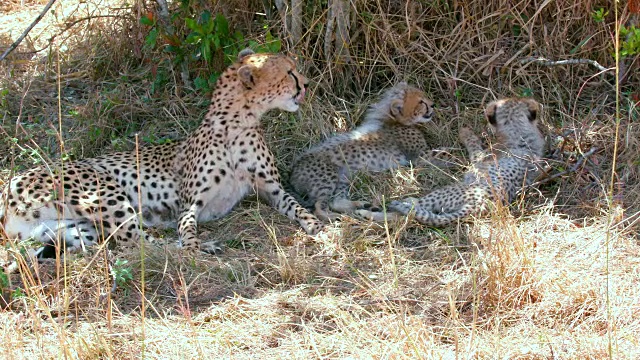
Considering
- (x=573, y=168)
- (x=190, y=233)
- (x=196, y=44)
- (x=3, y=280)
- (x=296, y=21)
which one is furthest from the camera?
(x=196, y=44)

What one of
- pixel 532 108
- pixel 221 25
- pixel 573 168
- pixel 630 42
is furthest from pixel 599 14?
pixel 221 25

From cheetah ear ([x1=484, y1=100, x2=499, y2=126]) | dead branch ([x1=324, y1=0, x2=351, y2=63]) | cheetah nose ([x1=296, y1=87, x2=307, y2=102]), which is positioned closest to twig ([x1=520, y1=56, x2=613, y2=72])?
cheetah ear ([x1=484, y1=100, x2=499, y2=126])

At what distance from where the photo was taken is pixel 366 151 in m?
5.55

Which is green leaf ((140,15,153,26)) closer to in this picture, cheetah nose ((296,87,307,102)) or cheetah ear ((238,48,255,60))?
cheetah ear ((238,48,255,60))

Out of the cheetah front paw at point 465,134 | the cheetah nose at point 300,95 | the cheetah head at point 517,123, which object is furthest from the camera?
the cheetah front paw at point 465,134

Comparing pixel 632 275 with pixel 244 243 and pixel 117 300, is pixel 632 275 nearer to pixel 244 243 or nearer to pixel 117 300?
pixel 244 243

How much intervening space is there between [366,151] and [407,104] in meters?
0.46

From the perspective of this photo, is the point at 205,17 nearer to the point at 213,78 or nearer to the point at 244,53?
the point at 213,78

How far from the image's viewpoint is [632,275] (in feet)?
13.2

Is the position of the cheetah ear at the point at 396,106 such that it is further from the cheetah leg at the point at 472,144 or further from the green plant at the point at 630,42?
the green plant at the point at 630,42

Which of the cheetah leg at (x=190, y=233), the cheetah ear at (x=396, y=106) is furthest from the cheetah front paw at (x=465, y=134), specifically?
the cheetah leg at (x=190, y=233)

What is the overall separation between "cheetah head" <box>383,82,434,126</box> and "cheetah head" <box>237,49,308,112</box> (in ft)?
2.65

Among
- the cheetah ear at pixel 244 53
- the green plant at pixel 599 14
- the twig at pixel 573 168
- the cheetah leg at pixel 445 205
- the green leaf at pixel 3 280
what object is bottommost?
the twig at pixel 573 168

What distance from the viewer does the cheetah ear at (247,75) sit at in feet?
16.5
